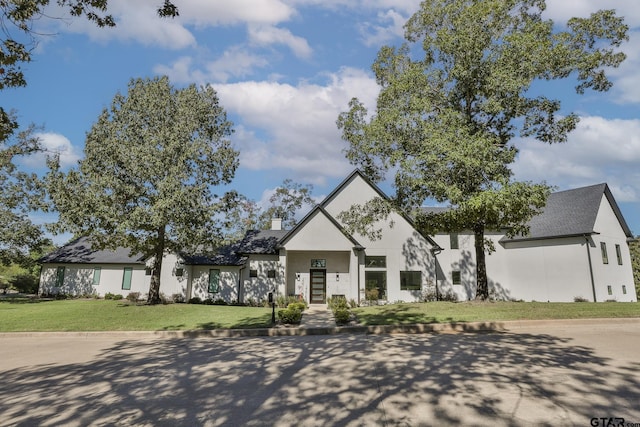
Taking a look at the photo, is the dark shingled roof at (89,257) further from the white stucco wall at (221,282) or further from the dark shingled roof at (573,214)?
the dark shingled roof at (573,214)

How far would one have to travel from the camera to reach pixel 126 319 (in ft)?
52.2

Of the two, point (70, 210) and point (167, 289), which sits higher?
point (70, 210)

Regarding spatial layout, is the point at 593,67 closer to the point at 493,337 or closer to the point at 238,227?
the point at 493,337

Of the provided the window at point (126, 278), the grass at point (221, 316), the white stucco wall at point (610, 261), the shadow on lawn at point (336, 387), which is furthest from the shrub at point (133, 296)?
the white stucco wall at point (610, 261)

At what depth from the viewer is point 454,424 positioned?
4469 millimetres

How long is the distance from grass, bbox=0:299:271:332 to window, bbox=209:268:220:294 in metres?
6.16

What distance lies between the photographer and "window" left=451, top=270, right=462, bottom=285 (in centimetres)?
2573

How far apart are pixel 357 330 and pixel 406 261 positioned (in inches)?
493

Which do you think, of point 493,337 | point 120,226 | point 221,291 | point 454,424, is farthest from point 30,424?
point 221,291

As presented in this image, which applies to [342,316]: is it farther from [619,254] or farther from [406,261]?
[619,254]

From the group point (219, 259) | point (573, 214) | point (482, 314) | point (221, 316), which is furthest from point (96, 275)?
point (573, 214)

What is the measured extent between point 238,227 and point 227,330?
10.2 meters

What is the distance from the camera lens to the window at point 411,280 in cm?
2388

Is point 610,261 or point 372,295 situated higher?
point 610,261
